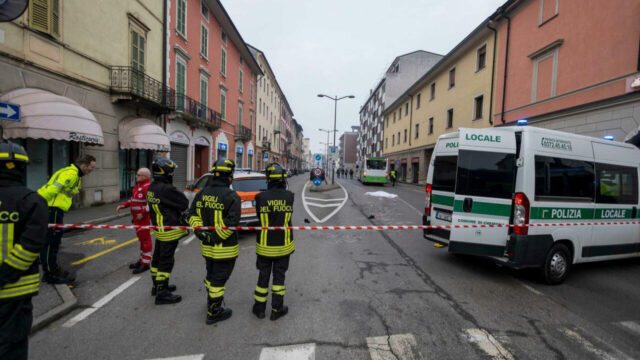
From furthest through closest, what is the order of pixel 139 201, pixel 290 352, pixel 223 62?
pixel 223 62 < pixel 139 201 < pixel 290 352

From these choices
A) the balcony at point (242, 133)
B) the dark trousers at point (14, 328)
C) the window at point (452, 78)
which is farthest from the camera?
the balcony at point (242, 133)

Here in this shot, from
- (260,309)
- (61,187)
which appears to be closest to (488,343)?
(260,309)

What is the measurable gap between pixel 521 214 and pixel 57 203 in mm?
6963

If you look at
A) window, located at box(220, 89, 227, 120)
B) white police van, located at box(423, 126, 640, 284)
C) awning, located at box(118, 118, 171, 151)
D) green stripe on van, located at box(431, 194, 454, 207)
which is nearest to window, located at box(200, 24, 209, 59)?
window, located at box(220, 89, 227, 120)

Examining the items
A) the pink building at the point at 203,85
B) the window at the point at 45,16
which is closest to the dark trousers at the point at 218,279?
the window at the point at 45,16

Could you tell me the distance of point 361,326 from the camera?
10.5 feet

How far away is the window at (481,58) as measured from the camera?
19.5m

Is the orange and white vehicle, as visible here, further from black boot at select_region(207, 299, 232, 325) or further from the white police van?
the white police van

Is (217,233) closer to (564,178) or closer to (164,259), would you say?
(164,259)

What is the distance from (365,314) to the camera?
348cm

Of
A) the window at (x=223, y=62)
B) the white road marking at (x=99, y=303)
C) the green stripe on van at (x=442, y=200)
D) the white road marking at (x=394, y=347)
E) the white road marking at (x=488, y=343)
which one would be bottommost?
the white road marking at (x=99, y=303)

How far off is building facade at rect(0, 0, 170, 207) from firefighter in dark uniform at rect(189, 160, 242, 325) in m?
7.53

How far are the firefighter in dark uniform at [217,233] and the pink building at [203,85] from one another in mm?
14226

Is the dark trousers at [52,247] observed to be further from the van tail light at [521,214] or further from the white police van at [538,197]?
the van tail light at [521,214]
